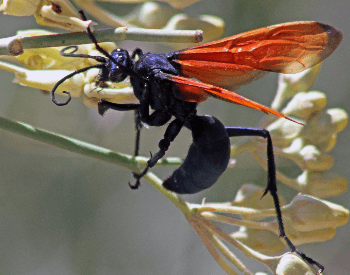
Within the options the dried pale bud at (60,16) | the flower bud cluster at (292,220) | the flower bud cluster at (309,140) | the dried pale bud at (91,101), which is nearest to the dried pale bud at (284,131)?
the flower bud cluster at (309,140)

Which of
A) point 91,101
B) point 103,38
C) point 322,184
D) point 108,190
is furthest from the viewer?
point 108,190

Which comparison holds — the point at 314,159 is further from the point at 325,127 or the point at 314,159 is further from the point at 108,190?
the point at 108,190

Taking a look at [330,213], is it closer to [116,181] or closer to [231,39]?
[231,39]

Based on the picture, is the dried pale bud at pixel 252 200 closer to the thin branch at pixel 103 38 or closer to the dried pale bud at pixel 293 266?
the dried pale bud at pixel 293 266

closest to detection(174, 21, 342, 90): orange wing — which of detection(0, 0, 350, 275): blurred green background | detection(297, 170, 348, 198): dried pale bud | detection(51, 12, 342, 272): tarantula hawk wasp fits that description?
detection(51, 12, 342, 272): tarantula hawk wasp

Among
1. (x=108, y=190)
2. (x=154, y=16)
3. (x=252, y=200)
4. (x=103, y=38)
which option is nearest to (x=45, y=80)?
(x=103, y=38)

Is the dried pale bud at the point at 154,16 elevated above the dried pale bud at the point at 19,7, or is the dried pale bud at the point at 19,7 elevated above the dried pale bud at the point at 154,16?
the dried pale bud at the point at 19,7

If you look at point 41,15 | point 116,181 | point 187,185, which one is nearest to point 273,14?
point 116,181
